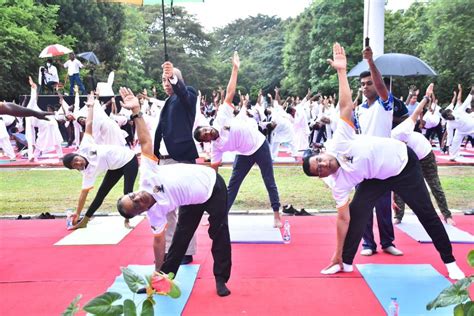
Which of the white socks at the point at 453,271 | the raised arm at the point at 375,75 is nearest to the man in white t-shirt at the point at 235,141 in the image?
the raised arm at the point at 375,75

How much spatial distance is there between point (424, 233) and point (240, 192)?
408cm

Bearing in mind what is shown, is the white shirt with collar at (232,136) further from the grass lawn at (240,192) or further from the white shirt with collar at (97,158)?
the grass lawn at (240,192)

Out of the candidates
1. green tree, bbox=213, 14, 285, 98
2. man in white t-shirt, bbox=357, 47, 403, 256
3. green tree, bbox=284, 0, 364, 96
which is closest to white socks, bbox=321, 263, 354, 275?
man in white t-shirt, bbox=357, 47, 403, 256

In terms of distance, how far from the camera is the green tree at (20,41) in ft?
77.3

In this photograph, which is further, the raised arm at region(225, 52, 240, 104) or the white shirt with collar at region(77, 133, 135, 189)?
the white shirt with collar at region(77, 133, 135, 189)

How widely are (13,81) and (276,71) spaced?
24282mm

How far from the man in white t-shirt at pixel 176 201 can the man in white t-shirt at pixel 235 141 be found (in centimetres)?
103

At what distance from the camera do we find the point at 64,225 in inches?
270

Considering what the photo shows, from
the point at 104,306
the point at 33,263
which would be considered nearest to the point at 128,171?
the point at 33,263

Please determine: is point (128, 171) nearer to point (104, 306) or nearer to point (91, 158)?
point (91, 158)

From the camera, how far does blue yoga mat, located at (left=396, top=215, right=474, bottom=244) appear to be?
5.70 metres

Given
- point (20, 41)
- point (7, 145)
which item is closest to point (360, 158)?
point (7, 145)

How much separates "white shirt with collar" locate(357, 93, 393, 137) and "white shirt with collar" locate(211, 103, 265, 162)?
4.72 feet

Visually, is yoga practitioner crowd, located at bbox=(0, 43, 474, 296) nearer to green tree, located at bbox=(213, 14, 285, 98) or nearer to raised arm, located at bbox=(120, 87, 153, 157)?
raised arm, located at bbox=(120, 87, 153, 157)
